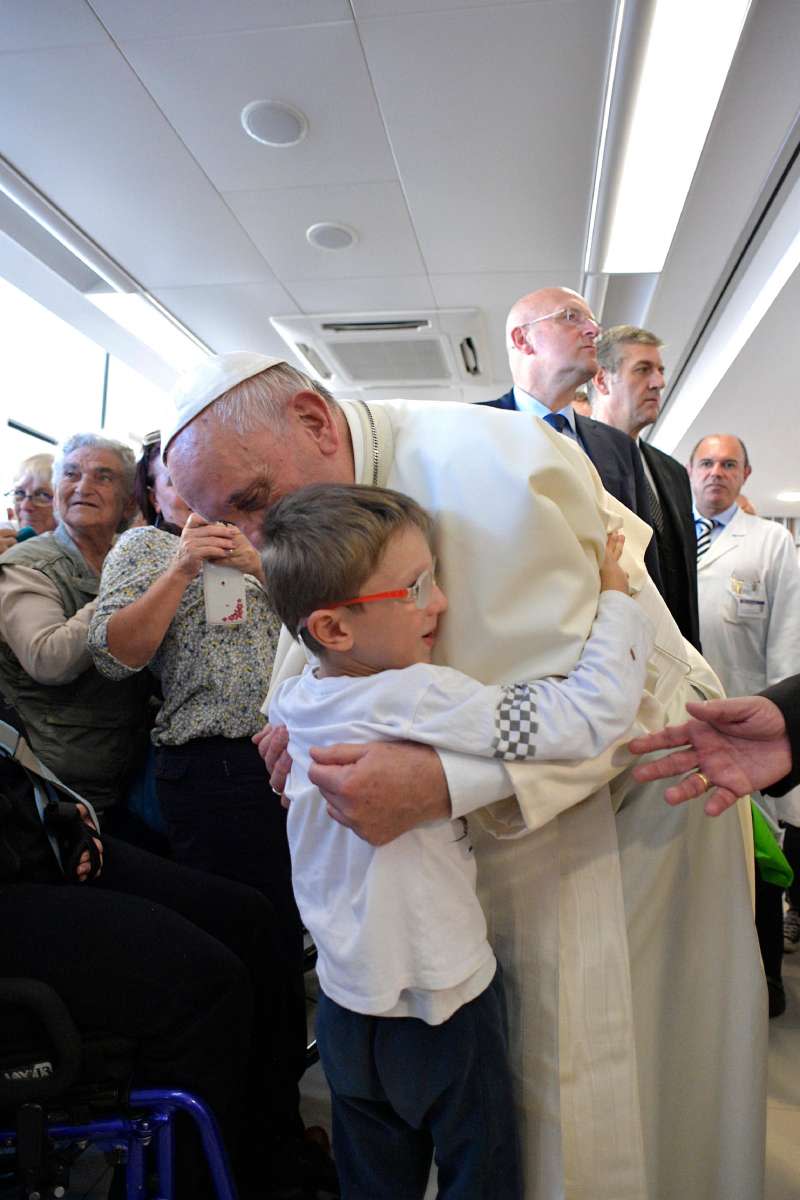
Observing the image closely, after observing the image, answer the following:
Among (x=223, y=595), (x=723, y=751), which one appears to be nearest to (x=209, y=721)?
(x=223, y=595)

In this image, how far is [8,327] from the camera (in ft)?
14.9

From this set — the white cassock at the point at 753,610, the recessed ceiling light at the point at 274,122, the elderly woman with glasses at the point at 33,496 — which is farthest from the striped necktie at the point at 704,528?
the elderly woman with glasses at the point at 33,496

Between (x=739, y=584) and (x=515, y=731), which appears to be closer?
(x=515, y=731)

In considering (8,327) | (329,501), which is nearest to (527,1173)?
(329,501)

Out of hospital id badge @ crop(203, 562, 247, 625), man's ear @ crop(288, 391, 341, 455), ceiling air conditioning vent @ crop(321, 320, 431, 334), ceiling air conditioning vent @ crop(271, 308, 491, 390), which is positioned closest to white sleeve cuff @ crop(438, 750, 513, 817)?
man's ear @ crop(288, 391, 341, 455)

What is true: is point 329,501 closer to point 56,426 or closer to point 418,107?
point 418,107

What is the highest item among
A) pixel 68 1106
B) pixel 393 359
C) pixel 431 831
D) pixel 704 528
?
pixel 393 359

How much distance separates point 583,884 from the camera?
0.96m

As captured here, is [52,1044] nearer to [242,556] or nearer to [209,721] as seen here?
[209,721]

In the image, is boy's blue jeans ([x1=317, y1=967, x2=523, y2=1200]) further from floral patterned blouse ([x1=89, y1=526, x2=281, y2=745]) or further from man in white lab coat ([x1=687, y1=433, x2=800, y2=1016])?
man in white lab coat ([x1=687, y1=433, x2=800, y2=1016])

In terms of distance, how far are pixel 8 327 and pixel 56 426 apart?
0.70m

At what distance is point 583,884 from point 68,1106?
78cm

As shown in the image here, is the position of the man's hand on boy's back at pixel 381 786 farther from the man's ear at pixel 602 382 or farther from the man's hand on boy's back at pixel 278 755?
the man's ear at pixel 602 382

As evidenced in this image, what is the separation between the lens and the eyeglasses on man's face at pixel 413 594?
889 millimetres
